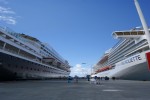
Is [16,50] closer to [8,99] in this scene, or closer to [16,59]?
[16,59]

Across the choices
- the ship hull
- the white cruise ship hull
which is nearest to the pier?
the ship hull

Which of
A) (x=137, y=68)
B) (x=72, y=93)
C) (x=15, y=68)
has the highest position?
(x=137, y=68)

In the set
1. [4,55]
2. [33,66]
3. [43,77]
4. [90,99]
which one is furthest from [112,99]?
[43,77]

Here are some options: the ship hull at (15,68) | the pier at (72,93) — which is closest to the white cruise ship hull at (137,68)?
the pier at (72,93)

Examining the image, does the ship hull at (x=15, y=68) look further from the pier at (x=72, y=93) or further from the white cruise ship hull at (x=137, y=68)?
the white cruise ship hull at (x=137, y=68)

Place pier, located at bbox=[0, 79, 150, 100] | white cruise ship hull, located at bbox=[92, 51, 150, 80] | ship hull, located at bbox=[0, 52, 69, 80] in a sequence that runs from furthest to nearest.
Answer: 1. white cruise ship hull, located at bbox=[92, 51, 150, 80]
2. ship hull, located at bbox=[0, 52, 69, 80]
3. pier, located at bbox=[0, 79, 150, 100]

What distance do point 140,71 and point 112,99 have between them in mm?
28904

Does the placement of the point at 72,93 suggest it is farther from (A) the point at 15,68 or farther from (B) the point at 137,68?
(A) the point at 15,68

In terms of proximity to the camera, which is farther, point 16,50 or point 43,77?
point 43,77

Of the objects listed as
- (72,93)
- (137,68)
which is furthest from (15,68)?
(72,93)

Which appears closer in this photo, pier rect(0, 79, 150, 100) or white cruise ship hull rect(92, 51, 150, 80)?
pier rect(0, 79, 150, 100)

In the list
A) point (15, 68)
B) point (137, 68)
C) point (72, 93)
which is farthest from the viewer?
point (15, 68)

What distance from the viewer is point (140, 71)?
39.5m

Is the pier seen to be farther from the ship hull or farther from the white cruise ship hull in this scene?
the white cruise ship hull
